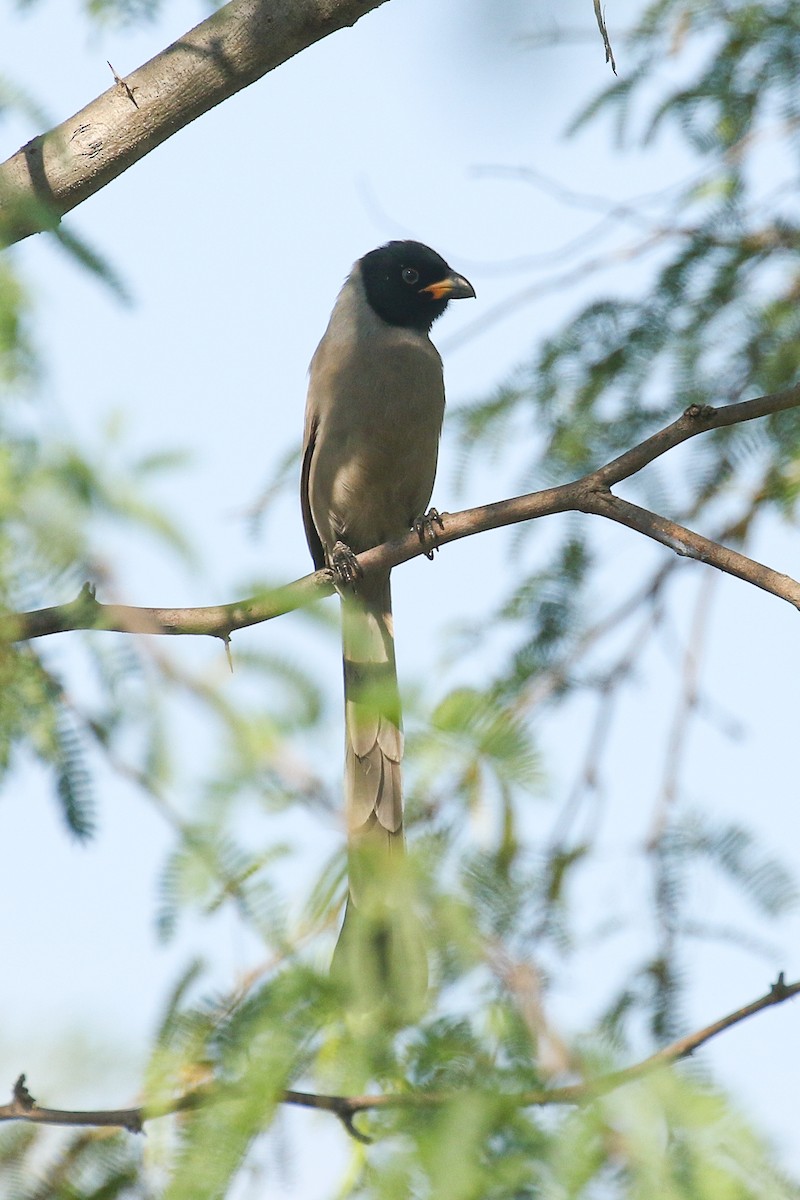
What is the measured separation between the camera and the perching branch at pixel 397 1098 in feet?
7.55

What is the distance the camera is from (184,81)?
304 centimetres

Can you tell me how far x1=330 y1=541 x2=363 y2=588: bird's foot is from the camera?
475cm

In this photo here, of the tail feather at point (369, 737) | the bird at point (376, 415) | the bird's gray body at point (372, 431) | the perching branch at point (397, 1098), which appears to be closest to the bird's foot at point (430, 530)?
the bird at point (376, 415)

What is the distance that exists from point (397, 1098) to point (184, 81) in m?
2.16

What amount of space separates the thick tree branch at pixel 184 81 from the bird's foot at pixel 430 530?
48.5 inches

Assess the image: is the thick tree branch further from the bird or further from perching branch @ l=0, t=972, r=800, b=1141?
perching branch @ l=0, t=972, r=800, b=1141

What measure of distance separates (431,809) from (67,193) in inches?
62.4

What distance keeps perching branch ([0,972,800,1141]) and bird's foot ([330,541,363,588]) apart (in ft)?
7.73

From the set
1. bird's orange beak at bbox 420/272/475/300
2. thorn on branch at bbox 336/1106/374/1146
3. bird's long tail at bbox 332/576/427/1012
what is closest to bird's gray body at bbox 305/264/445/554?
bird's orange beak at bbox 420/272/475/300

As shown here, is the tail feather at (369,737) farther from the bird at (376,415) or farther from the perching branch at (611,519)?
the bird at (376,415)

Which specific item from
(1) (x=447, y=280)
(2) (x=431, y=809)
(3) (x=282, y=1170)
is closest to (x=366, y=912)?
(3) (x=282, y=1170)

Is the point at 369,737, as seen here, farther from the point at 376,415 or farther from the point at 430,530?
the point at 376,415

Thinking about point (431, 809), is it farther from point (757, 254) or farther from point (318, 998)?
point (757, 254)

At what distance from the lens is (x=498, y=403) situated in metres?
4.93
